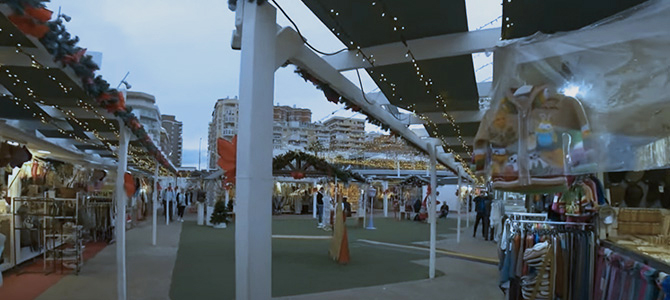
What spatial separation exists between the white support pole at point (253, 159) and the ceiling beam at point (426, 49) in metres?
1.95

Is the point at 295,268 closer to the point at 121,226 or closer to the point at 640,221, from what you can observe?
the point at 121,226

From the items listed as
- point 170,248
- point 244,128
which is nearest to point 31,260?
point 170,248

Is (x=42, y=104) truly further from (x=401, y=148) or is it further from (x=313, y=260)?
(x=401, y=148)

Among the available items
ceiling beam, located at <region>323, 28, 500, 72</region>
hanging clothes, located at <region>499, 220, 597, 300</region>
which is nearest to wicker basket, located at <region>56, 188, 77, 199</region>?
ceiling beam, located at <region>323, 28, 500, 72</region>

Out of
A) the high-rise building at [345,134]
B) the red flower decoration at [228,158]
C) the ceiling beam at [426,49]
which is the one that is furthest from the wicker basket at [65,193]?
the high-rise building at [345,134]

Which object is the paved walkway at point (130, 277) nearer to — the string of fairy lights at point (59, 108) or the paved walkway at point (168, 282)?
the paved walkway at point (168, 282)

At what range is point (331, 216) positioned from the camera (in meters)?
19.2

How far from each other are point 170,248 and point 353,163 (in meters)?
26.9

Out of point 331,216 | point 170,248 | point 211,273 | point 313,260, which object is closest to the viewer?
point 211,273

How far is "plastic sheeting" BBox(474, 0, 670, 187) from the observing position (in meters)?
2.29

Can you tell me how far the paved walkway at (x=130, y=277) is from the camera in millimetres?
6902

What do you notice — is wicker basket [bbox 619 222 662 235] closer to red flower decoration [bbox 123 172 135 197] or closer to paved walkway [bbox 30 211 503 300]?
paved walkway [bbox 30 211 503 300]

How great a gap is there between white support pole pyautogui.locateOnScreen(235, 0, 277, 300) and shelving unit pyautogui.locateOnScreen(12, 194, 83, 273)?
6.44 meters

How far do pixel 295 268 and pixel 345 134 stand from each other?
3913 cm
